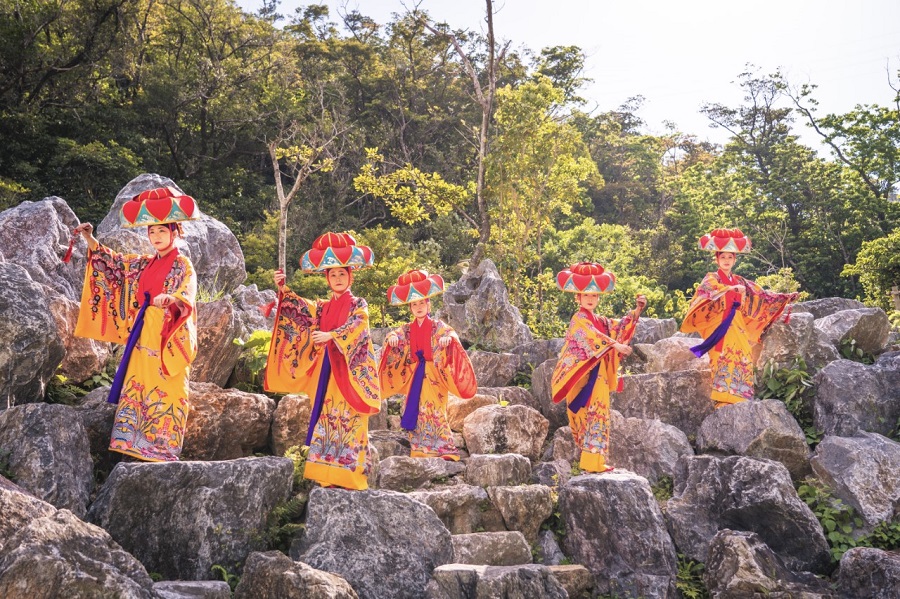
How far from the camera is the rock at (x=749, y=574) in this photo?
661 centimetres

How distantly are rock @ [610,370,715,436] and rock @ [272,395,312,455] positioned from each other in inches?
166

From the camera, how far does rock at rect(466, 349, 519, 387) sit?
1143 centimetres

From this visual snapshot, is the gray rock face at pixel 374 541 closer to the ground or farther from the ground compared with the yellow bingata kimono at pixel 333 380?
closer to the ground

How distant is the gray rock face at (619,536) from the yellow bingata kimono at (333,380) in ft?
6.69

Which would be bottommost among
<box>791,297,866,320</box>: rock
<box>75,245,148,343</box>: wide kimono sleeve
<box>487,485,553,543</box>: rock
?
A: <box>487,485,553,543</box>: rock

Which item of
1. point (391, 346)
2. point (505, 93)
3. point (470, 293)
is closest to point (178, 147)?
point (505, 93)

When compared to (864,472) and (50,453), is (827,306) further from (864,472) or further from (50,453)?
(50,453)

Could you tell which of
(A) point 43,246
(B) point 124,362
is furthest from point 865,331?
(A) point 43,246

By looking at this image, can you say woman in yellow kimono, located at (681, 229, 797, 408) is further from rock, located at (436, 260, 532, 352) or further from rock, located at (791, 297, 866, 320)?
rock, located at (436, 260, 532, 352)

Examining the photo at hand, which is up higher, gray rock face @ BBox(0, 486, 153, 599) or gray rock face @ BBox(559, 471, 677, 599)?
gray rock face @ BBox(0, 486, 153, 599)

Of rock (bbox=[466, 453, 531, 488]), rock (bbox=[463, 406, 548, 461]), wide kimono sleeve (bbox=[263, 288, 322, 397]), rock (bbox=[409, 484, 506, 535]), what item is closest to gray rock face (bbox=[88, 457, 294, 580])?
wide kimono sleeve (bbox=[263, 288, 322, 397])

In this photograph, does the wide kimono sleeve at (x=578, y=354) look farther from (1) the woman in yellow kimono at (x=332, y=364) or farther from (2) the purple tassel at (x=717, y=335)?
(1) the woman in yellow kimono at (x=332, y=364)

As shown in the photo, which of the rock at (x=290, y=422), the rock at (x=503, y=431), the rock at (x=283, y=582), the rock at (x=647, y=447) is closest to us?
the rock at (x=283, y=582)

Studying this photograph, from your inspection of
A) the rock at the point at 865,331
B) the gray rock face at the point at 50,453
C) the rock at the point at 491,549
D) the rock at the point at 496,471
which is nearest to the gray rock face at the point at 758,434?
the rock at the point at 865,331
